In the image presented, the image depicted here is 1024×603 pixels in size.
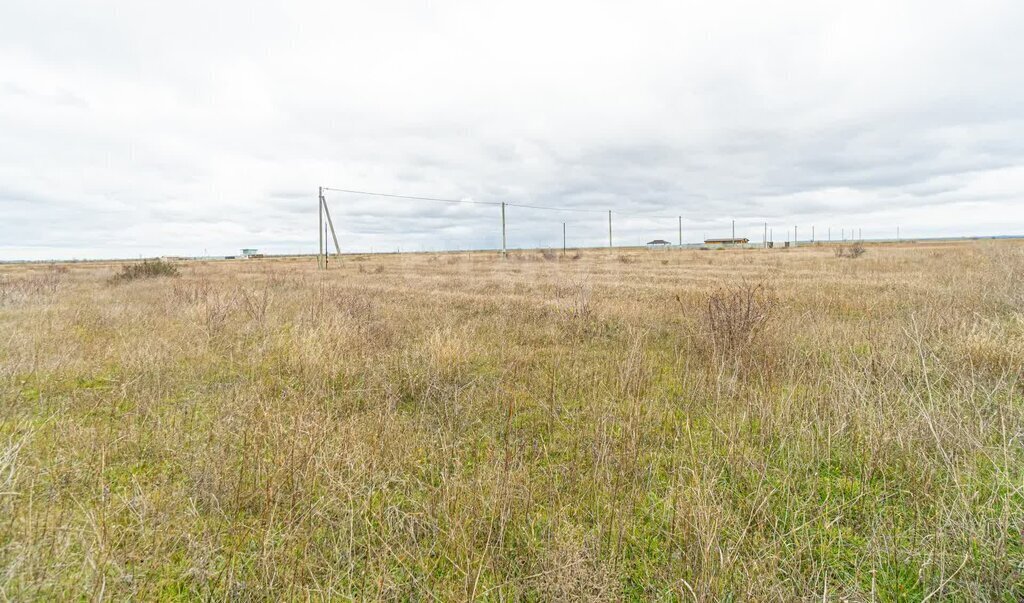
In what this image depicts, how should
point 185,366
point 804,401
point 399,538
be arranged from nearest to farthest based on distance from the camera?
point 399,538, point 804,401, point 185,366

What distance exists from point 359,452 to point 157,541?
1.08 meters

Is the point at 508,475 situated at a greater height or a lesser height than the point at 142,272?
lesser

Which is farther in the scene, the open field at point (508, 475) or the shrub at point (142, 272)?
the shrub at point (142, 272)

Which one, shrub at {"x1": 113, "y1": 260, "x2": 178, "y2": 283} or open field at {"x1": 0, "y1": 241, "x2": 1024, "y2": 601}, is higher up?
shrub at {"x1": 113, "y1": 260, "x2": 178, "y2": 283}

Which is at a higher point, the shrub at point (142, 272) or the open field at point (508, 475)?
the shrub at point (142, 272)

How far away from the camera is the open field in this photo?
193cm

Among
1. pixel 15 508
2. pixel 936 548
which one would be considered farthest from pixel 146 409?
pixel 936 548

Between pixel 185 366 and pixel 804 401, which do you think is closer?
pixel 804 401

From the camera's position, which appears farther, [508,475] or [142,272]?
[142,272]

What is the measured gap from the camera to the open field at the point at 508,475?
1.93 metres

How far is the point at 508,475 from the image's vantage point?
2471 mm

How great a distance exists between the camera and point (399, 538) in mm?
2277

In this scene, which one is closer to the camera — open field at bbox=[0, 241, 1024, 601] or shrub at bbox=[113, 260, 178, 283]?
open field at bbox=[0, 241, 1024, 601]

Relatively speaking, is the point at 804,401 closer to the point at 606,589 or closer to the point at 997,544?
the point at 997,544
